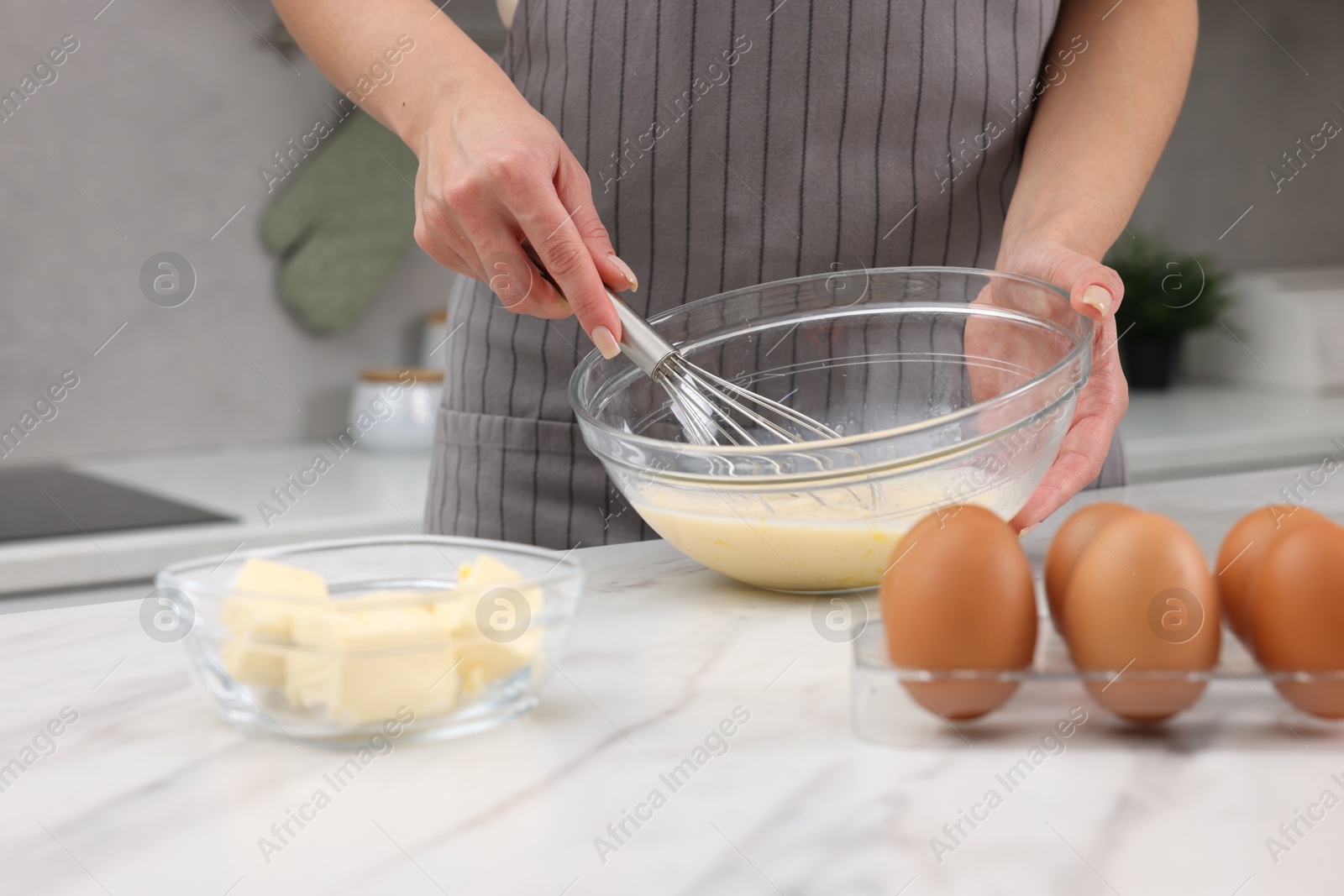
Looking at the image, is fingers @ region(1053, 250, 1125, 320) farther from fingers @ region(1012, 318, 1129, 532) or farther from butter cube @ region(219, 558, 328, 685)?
butter cube @ region(219, 558, 328, 685)

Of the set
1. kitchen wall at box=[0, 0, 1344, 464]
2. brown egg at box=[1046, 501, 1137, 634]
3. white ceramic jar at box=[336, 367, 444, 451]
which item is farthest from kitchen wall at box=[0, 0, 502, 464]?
brown egg at box=[1046, 501, 1137, 634]

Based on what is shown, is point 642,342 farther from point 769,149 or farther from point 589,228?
point 769,149

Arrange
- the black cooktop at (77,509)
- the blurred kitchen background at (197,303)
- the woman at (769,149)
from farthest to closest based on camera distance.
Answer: the blurred kitchen background at (197,303)
the black cooktop at (77,509)
the woman at (769,149)

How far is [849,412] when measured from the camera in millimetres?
633

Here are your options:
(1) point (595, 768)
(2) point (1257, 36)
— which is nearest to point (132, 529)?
(1) point (595, 768)

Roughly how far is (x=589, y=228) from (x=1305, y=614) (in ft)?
1.14

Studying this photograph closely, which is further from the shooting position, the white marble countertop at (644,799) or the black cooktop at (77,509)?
the black cooktop at (77,509)

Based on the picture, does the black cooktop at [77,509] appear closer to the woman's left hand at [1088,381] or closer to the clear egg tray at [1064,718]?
the woman's left hand at [1088,381]

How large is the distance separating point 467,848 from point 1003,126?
62 cm

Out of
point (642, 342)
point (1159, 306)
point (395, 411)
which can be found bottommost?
point (1159, 306)

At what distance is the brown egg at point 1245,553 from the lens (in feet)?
1.23

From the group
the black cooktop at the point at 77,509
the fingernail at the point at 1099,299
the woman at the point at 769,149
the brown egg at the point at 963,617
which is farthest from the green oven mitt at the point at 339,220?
the brown egg at the point at 963,617

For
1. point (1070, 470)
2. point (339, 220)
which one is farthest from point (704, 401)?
point (339, 220)

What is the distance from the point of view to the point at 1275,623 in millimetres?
360
